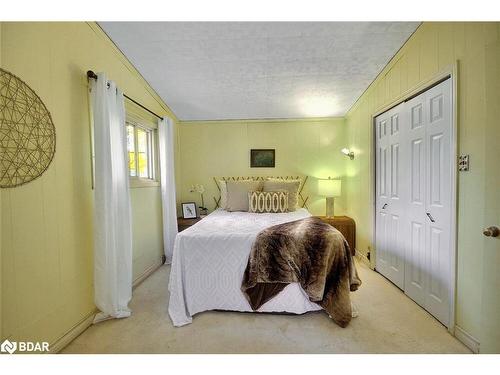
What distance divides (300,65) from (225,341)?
2862 millimetres

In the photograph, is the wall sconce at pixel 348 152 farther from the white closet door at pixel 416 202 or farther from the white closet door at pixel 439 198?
the white closet door at pixel 439 198

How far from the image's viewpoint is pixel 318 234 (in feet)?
6.95

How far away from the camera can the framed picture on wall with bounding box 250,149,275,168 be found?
4273 mm

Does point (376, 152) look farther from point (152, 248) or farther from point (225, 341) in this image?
point (152, 248)

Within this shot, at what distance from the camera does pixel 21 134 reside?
1.47 metres

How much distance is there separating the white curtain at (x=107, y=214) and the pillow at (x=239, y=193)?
1732 millimetres

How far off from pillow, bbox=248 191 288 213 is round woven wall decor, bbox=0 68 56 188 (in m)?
2.40

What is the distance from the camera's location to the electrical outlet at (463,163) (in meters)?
1.69

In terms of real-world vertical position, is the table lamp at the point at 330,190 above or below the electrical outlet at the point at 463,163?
below

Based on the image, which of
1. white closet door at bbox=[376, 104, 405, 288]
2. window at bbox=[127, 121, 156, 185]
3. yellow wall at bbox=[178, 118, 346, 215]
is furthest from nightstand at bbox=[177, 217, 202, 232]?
white closet door at bbox=[376, 104, 405, 288]

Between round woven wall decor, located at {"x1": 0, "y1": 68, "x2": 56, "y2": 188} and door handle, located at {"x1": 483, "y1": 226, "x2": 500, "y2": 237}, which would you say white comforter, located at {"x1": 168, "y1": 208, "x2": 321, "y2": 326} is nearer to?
round woven wall decor, located at {"x1": 0, "y1": 68, "x2": 56, "y2": 188}

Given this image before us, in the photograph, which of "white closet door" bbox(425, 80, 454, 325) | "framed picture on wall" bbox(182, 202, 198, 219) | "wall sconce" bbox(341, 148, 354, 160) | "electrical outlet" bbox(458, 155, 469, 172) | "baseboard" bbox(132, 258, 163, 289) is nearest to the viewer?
"electrical outlet" bbox(458, 155, 469, 172)

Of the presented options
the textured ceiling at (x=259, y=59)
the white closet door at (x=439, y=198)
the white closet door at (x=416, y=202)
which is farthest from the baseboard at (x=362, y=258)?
the textured ceiling at (x=259, y=59)

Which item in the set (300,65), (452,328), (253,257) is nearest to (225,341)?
(253,257)
